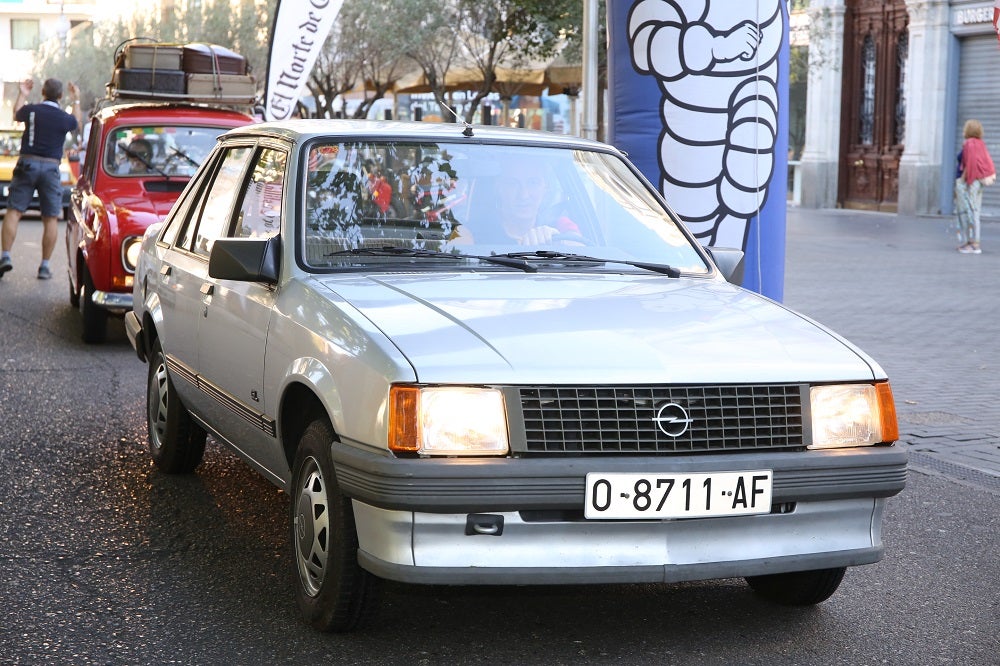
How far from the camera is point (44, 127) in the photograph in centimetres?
1459

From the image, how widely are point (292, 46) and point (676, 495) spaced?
38.9 feet

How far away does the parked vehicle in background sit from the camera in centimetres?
2438

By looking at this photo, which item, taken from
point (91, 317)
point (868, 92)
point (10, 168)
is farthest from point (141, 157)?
point (868, 92)

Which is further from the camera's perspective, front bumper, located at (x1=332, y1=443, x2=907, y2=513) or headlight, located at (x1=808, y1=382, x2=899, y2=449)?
headlight, located at (x1=808, y1=382, x2=899, y2=449)

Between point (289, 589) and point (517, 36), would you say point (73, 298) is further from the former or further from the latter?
point (517, 36)

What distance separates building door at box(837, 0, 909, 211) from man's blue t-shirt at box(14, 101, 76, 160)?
19.2 meters

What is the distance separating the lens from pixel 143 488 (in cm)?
616

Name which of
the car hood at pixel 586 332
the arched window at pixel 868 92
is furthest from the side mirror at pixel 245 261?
the arched window at pixel 868 92

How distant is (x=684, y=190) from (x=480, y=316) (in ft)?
15.0

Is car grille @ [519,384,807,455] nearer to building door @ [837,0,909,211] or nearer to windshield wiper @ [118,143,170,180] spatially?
windshield wiper @ [118,143,170,180]

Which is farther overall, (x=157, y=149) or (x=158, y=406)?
(x=157, y=149)

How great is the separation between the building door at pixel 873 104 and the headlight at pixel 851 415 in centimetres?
2621

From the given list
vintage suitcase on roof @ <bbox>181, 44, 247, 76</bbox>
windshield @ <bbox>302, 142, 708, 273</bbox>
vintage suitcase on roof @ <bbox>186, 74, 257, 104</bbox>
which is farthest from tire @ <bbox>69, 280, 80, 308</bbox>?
windshield @ <bbox>302, 142, 708, 273</bbox>

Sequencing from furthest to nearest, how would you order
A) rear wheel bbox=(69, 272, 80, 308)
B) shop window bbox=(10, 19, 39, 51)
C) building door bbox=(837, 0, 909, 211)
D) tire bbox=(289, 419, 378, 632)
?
1. shop window bbox=(10, 19, 39, 51)
2. building door bbox=(837, 0, 909, 211)
3. rear wheel bbox=(69, 272, 80, 308)
4. tire bbox=(289, 419, 378, 632)
